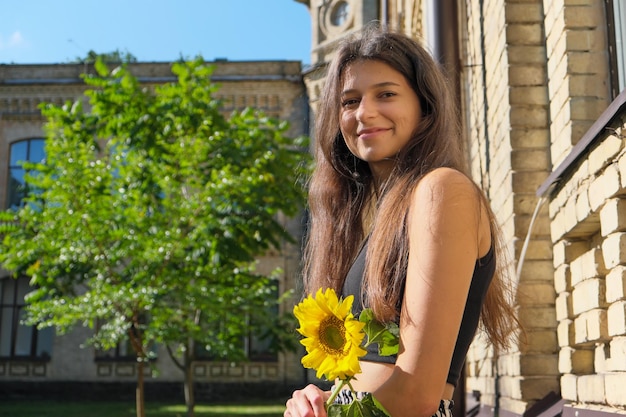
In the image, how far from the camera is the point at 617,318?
2.95 meters

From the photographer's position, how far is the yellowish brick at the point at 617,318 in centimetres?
287

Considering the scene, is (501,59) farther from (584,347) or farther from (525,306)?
(584,347)

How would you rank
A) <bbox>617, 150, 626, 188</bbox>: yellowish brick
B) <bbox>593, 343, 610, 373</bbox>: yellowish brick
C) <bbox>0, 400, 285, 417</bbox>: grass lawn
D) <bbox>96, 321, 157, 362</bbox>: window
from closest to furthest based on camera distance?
<bbox>617, 150, 626, 188</bbox>: yellowish brick
<bbox>593, 343, 610, 373</bbox>: yellowish brick
<bbox>0, 400, 285, 417</bbox>: grass lawn
<bbox>96, 321, 157, 362</bbox>: window

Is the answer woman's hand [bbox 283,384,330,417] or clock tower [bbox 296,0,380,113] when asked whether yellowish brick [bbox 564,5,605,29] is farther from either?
clock tower [bbox 296,0,380,113]

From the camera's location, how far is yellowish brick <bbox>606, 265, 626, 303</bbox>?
2.85 m

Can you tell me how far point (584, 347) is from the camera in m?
3.72

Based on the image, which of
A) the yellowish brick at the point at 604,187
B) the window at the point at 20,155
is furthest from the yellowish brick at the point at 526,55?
the window at the point at 20,155

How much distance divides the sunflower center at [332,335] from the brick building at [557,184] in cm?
146

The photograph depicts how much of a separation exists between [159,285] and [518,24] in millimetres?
8807

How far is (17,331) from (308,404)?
86.5 feet

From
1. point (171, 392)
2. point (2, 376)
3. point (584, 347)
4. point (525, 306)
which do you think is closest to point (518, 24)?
point (525, 306)

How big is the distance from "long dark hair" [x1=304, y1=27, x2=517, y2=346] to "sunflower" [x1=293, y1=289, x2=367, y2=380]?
0.11 m

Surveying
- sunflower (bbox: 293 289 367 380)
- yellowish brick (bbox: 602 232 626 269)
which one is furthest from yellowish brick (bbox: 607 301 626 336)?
A: sunflower (bbox: 293 289 367 380)

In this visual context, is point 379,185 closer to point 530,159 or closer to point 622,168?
point 622,168
